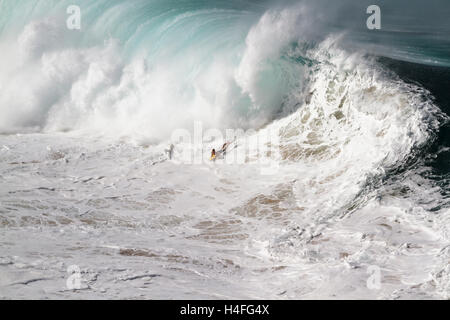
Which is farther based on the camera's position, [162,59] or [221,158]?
[162,59]

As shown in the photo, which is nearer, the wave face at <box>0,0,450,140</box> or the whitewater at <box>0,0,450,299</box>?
the whitewater at <box>0,0,450,299</box>

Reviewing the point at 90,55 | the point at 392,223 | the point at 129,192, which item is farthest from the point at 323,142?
the point at 90,55

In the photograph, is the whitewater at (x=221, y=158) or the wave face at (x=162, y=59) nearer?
the whitewater at (x=221, y=158)

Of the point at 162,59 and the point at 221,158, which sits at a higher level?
the point at 162,59

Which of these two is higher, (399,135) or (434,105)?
(434,105)

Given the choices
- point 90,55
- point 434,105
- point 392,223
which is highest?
point 90,55
